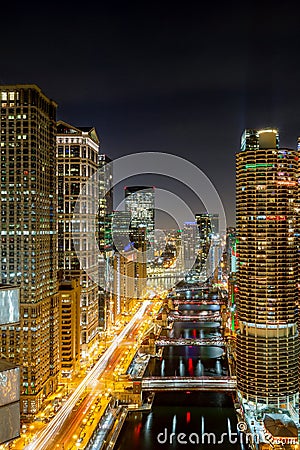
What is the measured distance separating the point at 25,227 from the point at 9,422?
8.29 m

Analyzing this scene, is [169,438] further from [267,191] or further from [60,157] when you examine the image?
[60,157]

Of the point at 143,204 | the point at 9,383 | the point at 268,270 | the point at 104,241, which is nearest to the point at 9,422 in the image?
the point at 9,383

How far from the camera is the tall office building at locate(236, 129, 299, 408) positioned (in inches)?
382

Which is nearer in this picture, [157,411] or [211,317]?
[157,411]

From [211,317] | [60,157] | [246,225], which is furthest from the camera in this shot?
[211,317]

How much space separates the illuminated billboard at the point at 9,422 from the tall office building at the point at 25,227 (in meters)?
8.00

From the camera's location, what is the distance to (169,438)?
8.14 m

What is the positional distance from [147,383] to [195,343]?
13.6ft

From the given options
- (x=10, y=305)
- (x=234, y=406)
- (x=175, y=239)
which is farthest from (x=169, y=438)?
(x=175, y=239)

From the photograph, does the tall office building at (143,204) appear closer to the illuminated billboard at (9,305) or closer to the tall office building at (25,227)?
the tall office building at (25,227)

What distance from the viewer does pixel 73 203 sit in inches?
500

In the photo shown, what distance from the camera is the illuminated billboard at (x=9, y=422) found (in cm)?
88

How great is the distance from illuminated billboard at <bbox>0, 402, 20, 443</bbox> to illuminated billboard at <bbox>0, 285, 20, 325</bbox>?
0.15 meters

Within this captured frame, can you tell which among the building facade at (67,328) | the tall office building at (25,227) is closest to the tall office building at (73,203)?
the building facade at (67,328)
